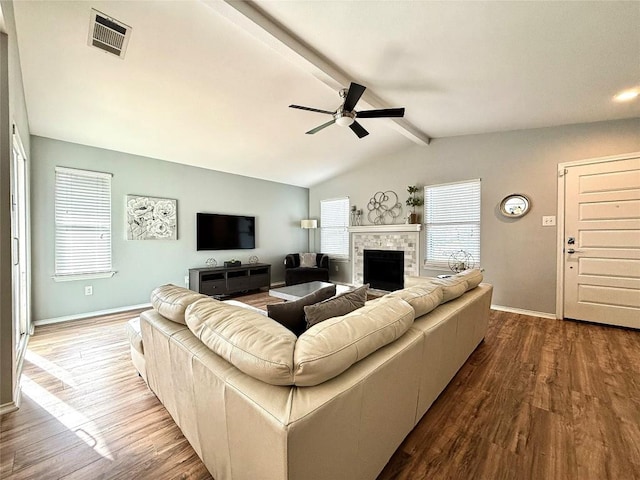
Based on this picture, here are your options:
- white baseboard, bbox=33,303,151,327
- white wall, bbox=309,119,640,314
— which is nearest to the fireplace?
white wall, bbox=309,119,640,314

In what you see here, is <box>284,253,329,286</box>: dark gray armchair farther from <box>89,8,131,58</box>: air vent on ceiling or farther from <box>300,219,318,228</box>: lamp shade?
<box>89,8,131,58</box>: air vent on ceiling

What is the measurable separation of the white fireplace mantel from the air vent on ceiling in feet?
14.5

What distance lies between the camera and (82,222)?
374cm

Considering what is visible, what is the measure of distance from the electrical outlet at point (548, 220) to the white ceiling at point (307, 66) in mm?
1250

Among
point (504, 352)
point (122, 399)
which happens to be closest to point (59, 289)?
point (122, 399)

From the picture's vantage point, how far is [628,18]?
1936 millimetres

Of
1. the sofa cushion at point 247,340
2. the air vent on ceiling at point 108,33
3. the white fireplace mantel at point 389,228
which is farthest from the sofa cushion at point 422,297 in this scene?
the white fireplace mantel at point 389,228

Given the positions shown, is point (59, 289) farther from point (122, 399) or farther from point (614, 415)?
point (614, 415)

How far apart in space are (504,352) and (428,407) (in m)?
1.46

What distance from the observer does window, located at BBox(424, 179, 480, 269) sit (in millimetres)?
4418

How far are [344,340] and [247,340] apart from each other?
378 mm

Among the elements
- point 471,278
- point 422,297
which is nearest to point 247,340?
point 422,297

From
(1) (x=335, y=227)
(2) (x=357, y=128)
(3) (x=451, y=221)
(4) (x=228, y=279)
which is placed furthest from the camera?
(1) (x=335, y=227)

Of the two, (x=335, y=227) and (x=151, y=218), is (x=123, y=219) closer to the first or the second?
(x=151, y=218)
